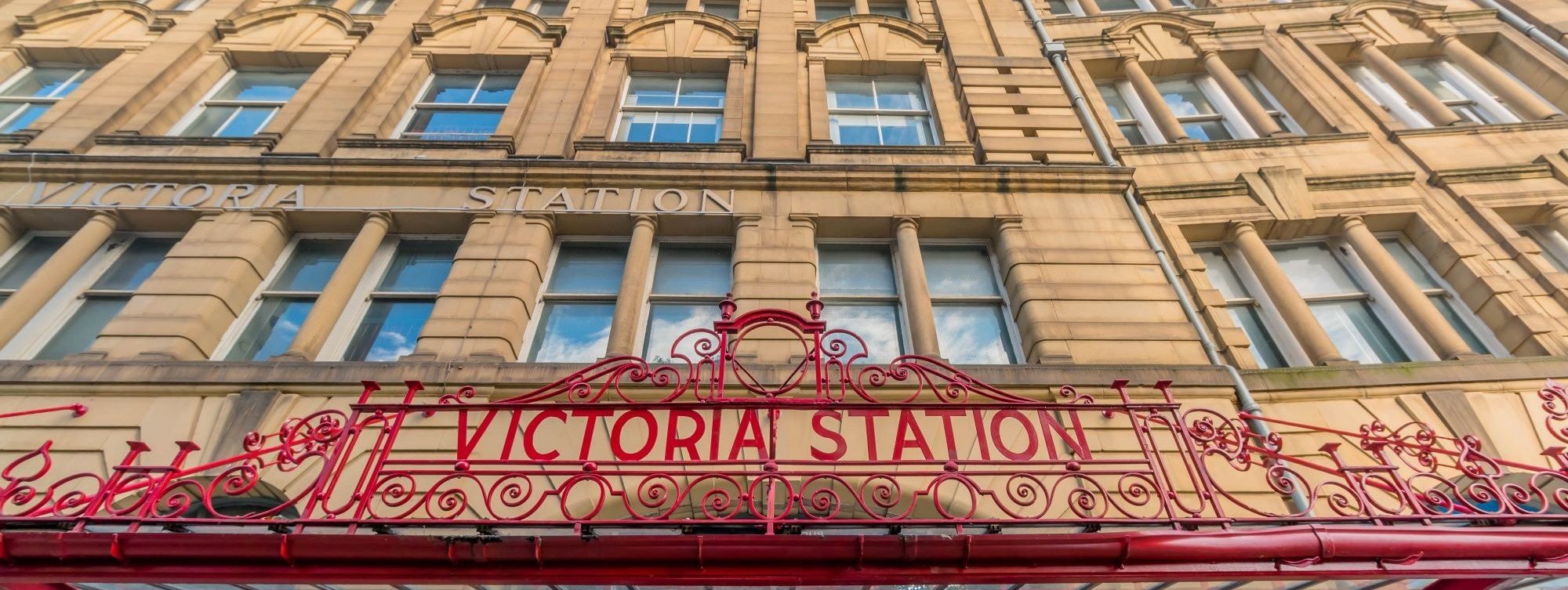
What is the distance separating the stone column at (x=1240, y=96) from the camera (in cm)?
1220

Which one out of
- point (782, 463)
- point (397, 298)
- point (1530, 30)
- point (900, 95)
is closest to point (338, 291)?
point (397, 298)

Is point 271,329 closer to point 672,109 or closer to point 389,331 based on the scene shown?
point 389,331

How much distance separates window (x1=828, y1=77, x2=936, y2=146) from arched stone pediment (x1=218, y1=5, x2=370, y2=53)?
30.4 ft

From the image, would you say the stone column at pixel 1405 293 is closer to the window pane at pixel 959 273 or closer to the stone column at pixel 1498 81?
the stone column at pixel 1498 81

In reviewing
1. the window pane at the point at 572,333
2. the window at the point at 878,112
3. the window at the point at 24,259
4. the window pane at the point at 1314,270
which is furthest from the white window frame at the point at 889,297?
the window at the point at 24,259

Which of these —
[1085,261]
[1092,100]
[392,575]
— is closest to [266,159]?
[392,575]

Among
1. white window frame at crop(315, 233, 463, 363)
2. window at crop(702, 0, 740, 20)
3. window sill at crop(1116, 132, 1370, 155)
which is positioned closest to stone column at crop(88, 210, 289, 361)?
white window frame at crop(315, 233, 463, 363)

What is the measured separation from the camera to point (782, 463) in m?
5.44

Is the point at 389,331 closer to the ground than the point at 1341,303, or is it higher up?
closer to the ground

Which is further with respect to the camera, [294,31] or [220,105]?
[294,31]

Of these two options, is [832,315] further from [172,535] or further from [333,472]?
[172,535]

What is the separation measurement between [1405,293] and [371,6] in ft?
63.3

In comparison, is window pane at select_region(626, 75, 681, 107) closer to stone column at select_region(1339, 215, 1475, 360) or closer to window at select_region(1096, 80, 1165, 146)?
window at select_region(1096, 80, 1165, 146)

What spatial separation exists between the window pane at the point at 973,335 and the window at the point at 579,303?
4244 mm
